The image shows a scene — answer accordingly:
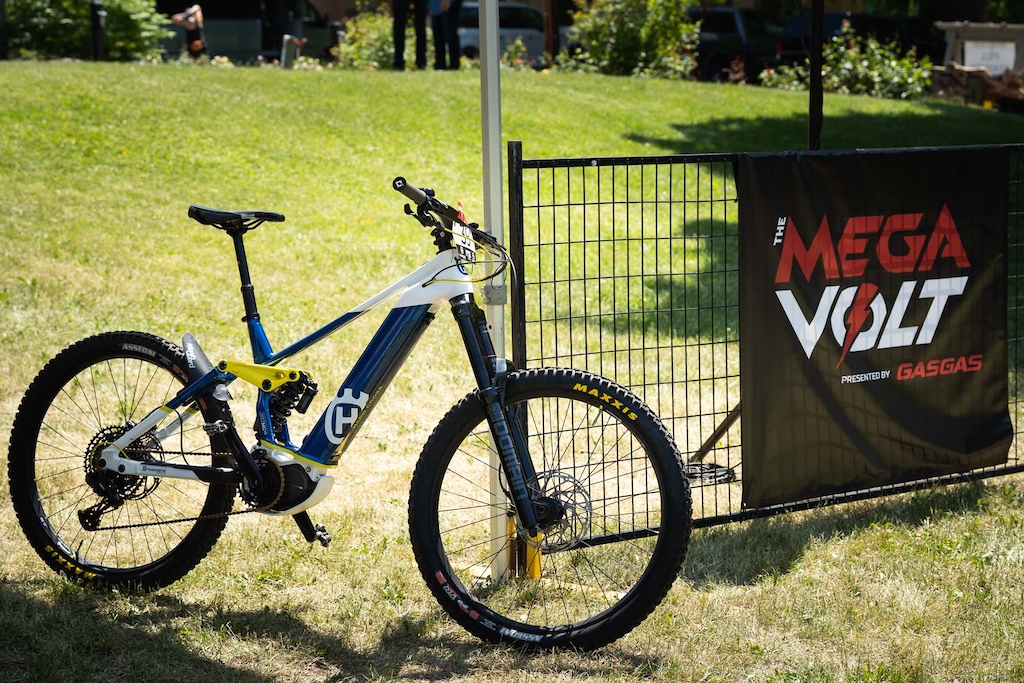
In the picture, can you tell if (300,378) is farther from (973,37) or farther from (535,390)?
(973,37)

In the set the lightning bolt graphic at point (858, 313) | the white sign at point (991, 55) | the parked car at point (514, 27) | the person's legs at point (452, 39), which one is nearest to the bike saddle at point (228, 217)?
the lightning bolt graphic at point (858, 313)

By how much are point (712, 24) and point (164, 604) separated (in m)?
20.6

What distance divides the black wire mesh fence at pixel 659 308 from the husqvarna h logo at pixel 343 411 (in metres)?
0.66

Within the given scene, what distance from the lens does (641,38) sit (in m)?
18.6

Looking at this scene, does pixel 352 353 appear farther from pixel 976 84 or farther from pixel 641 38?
pixel 976 84

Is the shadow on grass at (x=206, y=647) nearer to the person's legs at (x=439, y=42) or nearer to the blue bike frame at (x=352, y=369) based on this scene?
the blue bike frame at (x=352, y=369)

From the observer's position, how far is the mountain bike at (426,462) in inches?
135

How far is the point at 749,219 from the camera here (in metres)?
4.10

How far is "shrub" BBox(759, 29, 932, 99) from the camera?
58.3 ft

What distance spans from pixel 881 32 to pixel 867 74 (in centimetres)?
617

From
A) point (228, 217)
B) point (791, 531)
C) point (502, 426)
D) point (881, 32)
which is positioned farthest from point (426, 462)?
point (881, 32)

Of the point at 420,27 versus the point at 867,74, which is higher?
the point at 420,27

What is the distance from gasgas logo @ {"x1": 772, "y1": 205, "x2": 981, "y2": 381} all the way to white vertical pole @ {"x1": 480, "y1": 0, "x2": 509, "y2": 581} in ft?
3.72

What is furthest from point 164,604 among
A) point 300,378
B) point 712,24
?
point 712,24
